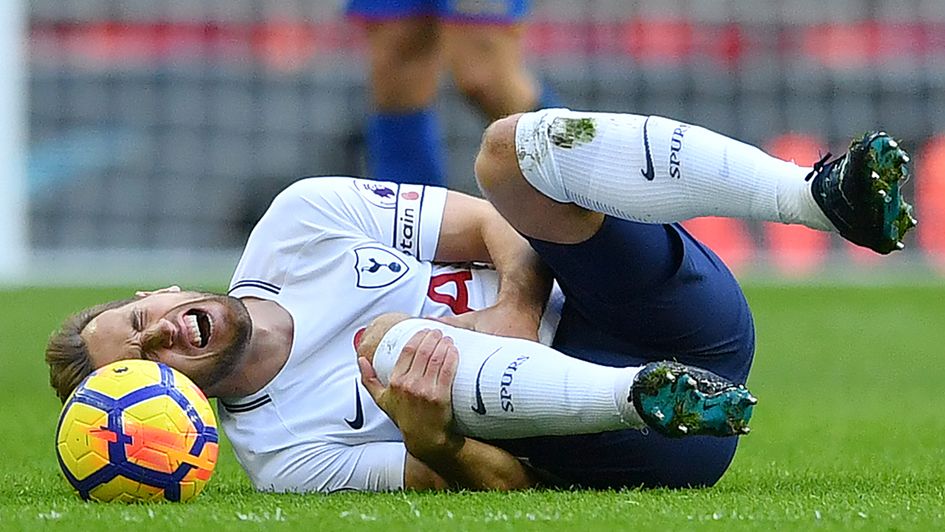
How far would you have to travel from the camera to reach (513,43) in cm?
607

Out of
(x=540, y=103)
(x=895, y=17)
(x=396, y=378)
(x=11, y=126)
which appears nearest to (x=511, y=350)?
(x=396, y=378)

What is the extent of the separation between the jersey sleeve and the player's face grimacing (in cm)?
20

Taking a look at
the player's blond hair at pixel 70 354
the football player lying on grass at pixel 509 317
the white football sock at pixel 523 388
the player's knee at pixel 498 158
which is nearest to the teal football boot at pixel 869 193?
the football player lying on grass at pixel 509 317

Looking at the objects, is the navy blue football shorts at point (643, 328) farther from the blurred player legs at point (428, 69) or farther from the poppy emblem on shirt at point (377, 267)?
the blurred player legs at point (428, 69)

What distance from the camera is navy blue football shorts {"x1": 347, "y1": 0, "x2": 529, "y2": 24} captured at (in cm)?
598

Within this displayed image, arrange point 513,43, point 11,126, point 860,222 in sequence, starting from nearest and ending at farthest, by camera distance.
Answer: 1. point 860,222
2. point 513,43
3. point 11,126

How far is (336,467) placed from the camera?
10.8 ft

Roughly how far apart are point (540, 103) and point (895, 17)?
7698 millimetres

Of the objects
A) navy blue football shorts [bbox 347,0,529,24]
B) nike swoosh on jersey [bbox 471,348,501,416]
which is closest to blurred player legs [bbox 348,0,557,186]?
navy blue football shorts [bbox 347,0,529,24]

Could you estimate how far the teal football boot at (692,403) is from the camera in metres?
2.76

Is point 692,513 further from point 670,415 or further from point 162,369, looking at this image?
point 162,369

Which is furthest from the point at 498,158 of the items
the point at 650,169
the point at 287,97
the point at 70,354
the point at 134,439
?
the point at 287,97

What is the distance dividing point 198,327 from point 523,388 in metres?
0.65

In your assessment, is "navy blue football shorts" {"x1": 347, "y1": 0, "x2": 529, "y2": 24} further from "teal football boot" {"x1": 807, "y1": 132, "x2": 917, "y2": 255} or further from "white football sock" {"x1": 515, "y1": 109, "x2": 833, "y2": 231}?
"teal football boot" {"x1": 807, "y1": 132, "x2": 917, "y2": 255}
